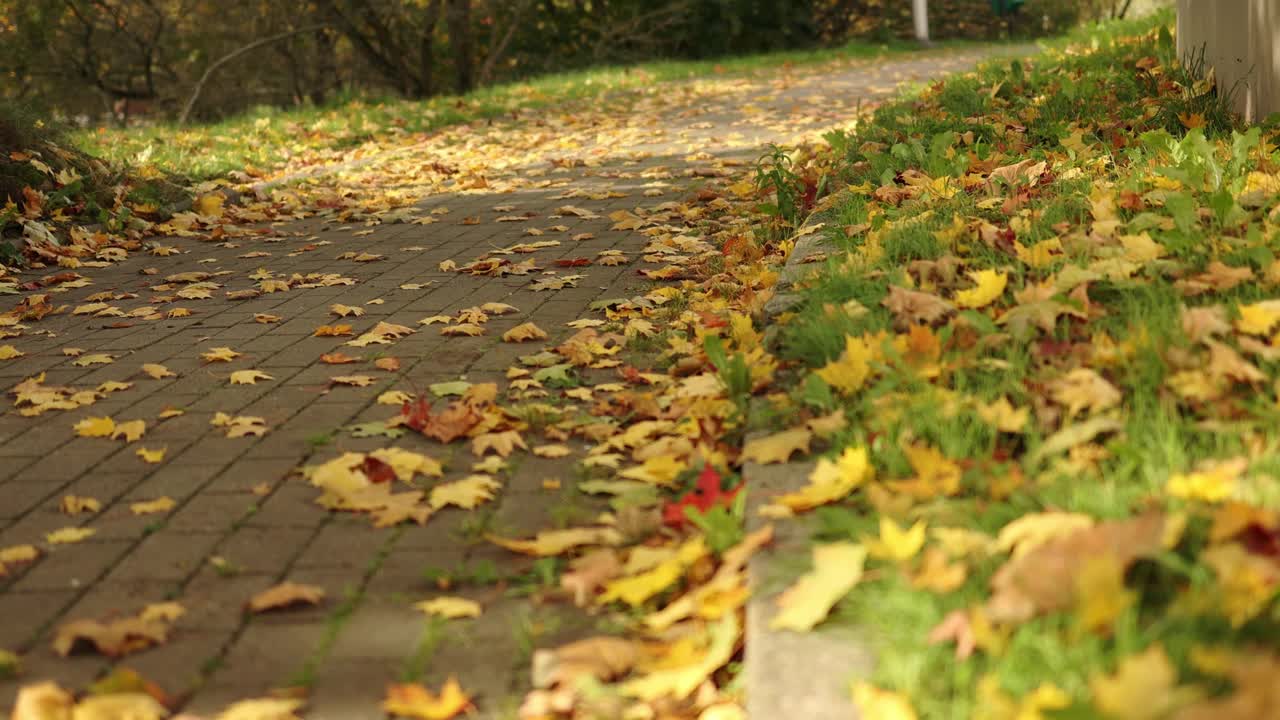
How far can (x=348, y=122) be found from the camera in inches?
500

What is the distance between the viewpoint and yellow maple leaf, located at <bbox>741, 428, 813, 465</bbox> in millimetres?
3056

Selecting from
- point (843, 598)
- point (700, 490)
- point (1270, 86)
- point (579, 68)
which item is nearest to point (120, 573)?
point (700, 490)

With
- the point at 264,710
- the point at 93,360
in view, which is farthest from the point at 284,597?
the point at 93,360

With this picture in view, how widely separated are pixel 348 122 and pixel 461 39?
4714mm

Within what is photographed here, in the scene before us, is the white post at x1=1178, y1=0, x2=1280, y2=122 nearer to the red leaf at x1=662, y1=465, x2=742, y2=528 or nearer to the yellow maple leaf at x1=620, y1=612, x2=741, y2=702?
the red leaf at x1=662, y1=465, x2=742, y2=528

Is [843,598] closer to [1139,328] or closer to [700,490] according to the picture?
[700,490]

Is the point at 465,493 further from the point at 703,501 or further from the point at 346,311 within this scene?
the point at 346,311

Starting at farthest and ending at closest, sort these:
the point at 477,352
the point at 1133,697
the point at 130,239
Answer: the point at 130,239 < the point at 477,352 < the point at 1133,697

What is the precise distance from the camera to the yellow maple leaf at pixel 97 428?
3.93 meters

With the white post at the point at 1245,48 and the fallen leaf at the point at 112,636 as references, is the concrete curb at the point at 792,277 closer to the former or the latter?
the fallen leaf at the point at 112,636

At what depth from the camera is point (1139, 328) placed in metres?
3.25

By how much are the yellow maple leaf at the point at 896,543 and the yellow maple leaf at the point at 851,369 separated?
2.98ft

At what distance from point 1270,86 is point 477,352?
407 centimetres

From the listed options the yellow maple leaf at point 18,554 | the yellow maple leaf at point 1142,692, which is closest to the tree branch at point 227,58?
the yellow maple leaf at point 18,554
